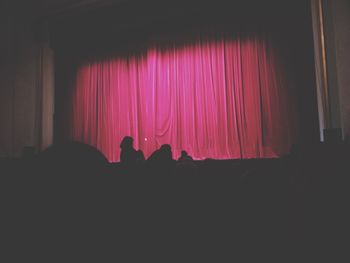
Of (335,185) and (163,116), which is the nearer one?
(335,185)

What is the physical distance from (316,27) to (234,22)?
185 cm

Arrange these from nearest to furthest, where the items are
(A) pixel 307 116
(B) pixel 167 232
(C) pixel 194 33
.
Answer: (B) pixel 167 232 → (A) pixel 307 116 → (C) pixel 194 33

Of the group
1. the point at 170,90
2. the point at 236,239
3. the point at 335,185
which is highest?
the point at 170,90

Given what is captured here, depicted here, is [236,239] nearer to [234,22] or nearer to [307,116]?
[307,116]

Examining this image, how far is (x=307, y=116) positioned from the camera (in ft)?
19.5

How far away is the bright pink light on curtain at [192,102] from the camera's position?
6.33 meters

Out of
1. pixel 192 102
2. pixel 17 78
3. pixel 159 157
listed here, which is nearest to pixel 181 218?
pixel 159 157

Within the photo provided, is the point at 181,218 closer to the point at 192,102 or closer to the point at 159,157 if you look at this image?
the point at 159,157

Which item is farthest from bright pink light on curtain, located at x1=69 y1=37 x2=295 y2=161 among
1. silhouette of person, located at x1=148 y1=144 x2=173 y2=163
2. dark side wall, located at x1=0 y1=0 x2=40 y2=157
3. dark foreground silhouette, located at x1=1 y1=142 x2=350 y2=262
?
dark foreground silhouette, located at x1=1 y1=142 x2=350 y2=262

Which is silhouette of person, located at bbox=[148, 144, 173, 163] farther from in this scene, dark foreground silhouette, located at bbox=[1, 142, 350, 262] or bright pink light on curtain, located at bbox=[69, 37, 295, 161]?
bright pink light on curtain, located at bbox=[69, 37, 295, 161]

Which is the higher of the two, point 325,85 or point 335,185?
point 325,85

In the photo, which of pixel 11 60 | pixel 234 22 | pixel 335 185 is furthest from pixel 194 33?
pixel 335 185

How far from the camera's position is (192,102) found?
706 cm

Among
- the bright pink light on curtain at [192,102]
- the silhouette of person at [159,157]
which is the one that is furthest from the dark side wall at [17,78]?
the silhouette of person at [159,157]
